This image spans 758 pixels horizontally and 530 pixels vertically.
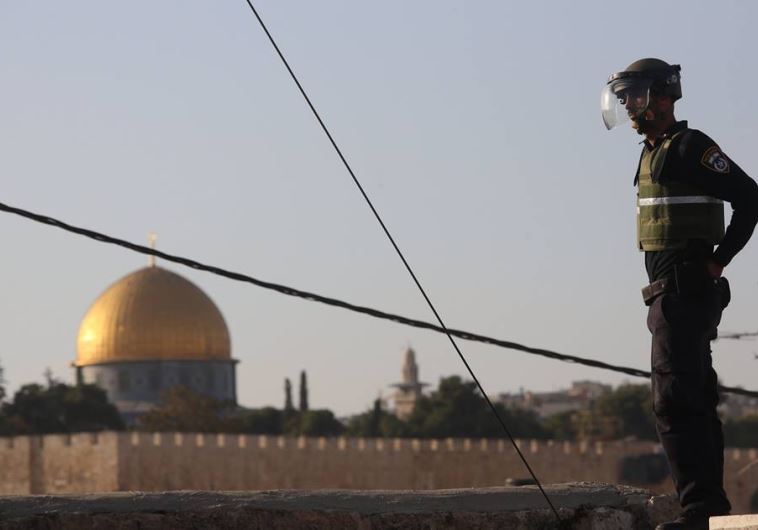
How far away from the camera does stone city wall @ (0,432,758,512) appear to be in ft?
124

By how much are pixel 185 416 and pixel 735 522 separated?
50569 mm

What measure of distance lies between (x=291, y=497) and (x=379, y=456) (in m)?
35.0

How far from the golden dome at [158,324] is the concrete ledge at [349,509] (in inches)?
2338

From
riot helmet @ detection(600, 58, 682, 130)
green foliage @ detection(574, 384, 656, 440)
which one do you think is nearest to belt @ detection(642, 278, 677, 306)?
riot helmet @ detection(600, 58, 682, 130)

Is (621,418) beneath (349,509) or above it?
above

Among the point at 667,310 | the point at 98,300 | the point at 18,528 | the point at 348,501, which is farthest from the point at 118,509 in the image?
the point at 98,300

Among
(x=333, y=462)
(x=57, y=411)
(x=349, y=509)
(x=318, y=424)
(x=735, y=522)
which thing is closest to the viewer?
(x=735, y=522)

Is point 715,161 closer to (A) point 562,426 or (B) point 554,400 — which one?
(A) point 562,426

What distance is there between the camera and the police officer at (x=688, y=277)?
3.72 meters

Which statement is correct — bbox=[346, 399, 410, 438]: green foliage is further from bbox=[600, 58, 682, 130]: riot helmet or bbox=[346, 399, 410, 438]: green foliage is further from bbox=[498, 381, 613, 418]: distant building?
bbox=[600, 58, 682, 130]: riot helmet

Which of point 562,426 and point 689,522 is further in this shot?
point 562,426

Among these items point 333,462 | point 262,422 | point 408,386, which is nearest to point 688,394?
point 333,462

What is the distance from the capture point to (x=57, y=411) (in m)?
53.2

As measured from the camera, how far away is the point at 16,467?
1623 inches
